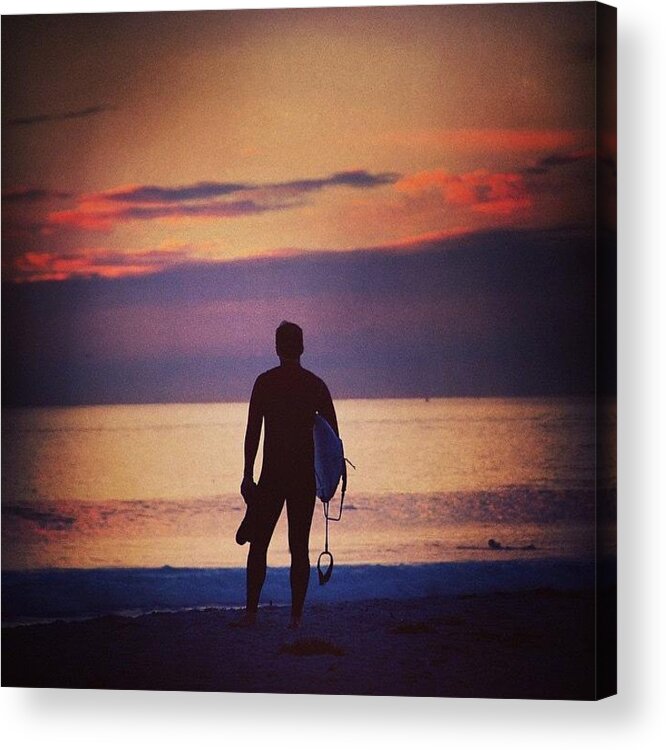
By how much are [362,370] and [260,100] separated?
946mm

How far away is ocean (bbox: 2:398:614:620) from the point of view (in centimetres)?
499

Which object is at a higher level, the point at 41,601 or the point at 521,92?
the point at 521,92

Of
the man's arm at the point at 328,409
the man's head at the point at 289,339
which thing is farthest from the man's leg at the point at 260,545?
the man's head at the point at 289,339

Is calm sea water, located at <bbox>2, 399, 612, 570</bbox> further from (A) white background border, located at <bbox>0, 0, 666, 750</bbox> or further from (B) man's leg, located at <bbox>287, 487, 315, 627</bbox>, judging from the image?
(A) white background border, located at <bbox>0, 0, 666, 750</bbox>

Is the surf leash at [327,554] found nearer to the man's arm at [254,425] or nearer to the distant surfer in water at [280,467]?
the distant surfer in water at [280,467]

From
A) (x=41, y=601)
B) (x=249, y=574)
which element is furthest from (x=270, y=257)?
(x=41, y=601)

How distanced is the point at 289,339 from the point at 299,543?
26.3 inches

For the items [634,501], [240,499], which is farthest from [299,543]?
[634,501]

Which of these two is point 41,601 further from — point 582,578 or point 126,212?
point 582,578

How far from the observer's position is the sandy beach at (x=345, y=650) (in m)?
4.98

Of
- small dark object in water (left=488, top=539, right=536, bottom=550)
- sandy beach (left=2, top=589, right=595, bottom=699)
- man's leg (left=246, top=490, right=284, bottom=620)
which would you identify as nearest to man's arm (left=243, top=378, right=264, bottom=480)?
man's leg (left=246, top=490, right=284, bottom=620)

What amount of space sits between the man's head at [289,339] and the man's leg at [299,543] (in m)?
0.45

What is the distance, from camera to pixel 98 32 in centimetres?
516

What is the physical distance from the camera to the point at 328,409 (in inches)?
201
